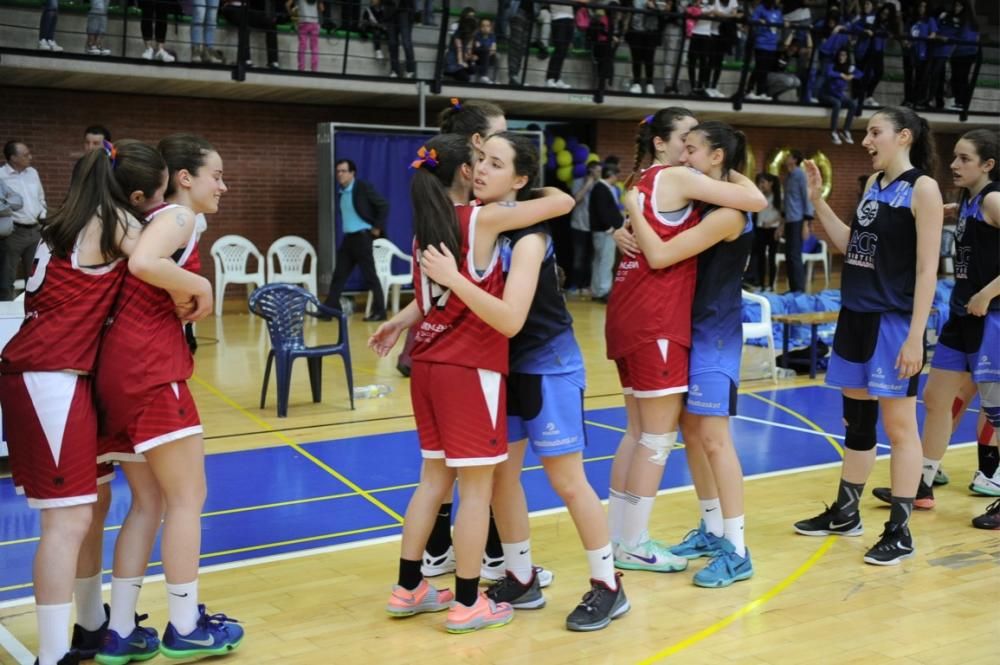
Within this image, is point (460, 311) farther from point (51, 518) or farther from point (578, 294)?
point (578, 294)

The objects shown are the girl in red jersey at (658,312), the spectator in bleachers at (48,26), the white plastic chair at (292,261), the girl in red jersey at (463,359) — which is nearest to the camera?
the girl in red jersey at (463,359)

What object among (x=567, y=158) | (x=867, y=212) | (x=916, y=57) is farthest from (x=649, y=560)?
(x=916, y=57)

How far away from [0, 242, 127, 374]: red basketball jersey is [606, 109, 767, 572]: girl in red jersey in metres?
1.87

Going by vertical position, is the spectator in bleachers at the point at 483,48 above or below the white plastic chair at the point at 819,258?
above

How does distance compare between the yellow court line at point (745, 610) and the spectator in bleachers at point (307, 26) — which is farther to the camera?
the spectator in bleachers at point (307, 26)

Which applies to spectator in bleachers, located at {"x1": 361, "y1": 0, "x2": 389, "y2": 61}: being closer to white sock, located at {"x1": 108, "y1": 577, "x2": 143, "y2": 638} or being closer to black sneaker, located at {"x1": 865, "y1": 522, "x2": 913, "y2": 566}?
black sneaker, located at {"x1": 865, "y1": 522, "x2": 913, "y2": 566}

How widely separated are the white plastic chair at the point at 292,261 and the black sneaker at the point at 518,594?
10.2 meters

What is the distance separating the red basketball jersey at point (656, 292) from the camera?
4.14m

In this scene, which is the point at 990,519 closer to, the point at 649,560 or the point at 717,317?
the point at 649,560

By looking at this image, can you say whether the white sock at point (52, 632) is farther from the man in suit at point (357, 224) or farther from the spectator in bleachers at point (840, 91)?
the spectator in bleachers at point (840, 91)

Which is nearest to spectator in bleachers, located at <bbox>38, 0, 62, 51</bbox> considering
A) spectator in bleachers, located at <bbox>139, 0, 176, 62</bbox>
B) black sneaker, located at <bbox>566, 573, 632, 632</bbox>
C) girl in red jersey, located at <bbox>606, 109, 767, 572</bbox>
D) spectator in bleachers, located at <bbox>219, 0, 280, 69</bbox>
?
spectator in bleachers, located at <bbox>139, 0, 176, 62</bbox>

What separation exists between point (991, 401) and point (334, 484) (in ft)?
11.0

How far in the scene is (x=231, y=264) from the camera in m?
14.2

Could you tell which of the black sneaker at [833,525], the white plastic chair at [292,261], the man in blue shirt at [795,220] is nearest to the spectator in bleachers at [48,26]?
the white plastic chair at [292,261]
